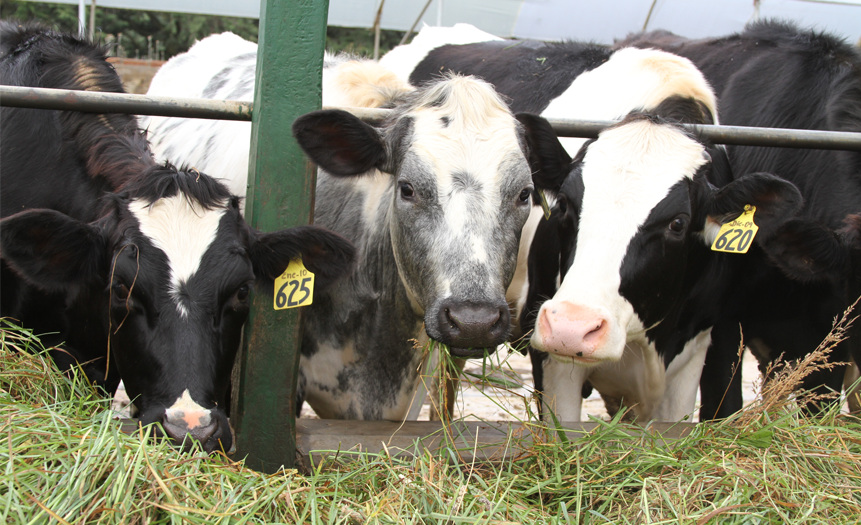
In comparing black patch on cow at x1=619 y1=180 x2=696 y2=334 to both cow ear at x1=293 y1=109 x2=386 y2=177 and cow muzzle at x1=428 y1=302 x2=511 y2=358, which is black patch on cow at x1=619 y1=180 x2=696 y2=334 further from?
cow ear at x1=293 y1=109 x2=386 y2=177

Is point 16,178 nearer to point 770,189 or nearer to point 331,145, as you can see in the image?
point 331,145

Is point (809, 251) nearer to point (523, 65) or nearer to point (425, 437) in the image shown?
point (425, 437)

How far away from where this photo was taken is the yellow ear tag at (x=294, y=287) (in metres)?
2.61

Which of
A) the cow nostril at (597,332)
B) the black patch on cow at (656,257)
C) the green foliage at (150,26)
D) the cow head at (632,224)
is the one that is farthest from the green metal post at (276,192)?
the green foliage at (150,26)

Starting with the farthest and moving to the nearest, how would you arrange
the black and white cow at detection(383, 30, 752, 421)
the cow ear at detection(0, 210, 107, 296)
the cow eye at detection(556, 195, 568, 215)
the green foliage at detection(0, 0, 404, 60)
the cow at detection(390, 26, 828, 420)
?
the green foliage at detection(0, 0, 404, 60) → the cow at detection(390, 26, 828, 420) → the cow eye at detection(556, 195, 568, 215) → the black and white cow at detection(383, 30, 752, 421) → the cow ear at detection(0, 210, 107, 296)

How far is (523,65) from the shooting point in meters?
5.00

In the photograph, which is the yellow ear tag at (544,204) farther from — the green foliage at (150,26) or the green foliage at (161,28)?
the green foliage at (150,26)

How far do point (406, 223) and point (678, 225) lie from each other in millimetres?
1076

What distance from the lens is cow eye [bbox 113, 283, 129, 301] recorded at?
7.84 feet

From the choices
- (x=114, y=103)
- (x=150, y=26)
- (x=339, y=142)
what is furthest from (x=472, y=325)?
(x=150, y=26)

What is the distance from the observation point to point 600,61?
4559 mm

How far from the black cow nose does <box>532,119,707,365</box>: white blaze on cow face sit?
17 centimetres

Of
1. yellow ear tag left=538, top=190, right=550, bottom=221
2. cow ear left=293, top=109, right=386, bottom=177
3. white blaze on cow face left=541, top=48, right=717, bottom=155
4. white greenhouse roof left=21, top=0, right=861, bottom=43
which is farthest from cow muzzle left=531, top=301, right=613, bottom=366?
white greenhouse roof left=21, top=0, right=861, bottom=43

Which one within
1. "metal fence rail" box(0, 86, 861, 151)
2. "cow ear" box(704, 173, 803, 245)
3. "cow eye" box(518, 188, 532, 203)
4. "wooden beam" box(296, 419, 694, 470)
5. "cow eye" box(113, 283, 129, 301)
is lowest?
"wooden beam" box(296, 419, 694, 470)
